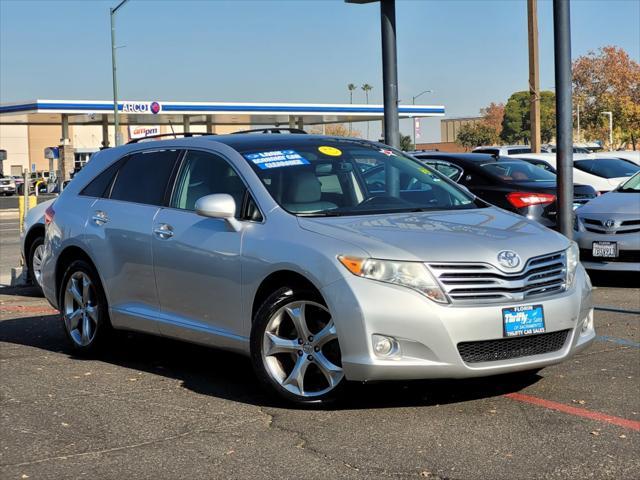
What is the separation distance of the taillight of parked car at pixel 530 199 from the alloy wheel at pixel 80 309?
620cm

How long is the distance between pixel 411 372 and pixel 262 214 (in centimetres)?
143

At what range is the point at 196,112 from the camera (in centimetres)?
5362

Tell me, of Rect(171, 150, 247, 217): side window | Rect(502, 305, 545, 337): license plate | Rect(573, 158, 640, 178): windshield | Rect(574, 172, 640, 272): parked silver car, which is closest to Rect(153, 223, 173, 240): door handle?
Rect(171, 150, 247, 217): side window

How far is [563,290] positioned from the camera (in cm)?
585

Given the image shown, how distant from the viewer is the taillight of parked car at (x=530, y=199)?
39.7ft

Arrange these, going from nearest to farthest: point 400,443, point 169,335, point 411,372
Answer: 1. point 400,443
2. point 411,372
3. point 169,335

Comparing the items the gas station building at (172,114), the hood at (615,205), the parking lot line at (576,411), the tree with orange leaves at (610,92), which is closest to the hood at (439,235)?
the parking lot line at (576,411)

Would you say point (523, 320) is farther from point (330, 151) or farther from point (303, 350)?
point (330, 151)

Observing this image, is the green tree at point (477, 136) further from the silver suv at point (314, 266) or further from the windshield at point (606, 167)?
the silver suv at point (314, 266)

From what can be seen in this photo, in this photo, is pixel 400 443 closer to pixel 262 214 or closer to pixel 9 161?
pixel 262 214

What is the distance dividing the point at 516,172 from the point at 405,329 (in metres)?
8.00

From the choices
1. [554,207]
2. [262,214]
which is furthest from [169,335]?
[554,207]

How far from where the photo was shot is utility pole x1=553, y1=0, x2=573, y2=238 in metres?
9.75

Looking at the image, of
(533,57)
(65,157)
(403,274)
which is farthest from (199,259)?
(65,157)
